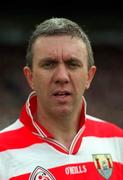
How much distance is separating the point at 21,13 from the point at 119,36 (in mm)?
1246

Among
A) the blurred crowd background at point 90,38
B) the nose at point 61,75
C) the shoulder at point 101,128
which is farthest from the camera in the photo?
the blurred crowd background at point 90,38

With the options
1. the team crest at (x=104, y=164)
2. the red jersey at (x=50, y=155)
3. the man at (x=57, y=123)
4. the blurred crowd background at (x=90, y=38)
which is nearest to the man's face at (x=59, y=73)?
the man at (x=57, y=123)

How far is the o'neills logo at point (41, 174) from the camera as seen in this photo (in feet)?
8.50

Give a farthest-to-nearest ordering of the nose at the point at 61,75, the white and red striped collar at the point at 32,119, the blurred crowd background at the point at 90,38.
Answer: the blurred crowd background at the point at 90,38 < the white and red striped collar at the point at 32,119 < the nose at the point at 61,75

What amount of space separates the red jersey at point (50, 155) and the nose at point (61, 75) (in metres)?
0.26

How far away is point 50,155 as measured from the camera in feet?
8.68

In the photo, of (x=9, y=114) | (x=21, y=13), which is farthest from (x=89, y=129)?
(x=21, y=13)

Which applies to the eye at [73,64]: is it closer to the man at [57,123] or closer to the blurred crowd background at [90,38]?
the man at [57,123]

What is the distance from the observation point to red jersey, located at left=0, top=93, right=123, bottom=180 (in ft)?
8.52

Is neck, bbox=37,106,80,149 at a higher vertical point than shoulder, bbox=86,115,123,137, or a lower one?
higher

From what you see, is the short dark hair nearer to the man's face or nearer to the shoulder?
the man's face

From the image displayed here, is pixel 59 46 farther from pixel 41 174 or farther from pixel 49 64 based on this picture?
pixel 41 174

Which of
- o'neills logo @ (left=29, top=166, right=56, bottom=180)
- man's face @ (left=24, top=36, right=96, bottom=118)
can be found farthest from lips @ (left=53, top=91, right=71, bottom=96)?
o'neills logo @ (left=29, top=166, right=56, bottom=180)

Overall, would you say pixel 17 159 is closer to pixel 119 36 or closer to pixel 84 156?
pixel 84 156
